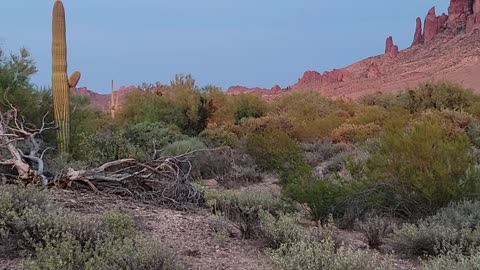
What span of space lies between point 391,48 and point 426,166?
90.9 metres

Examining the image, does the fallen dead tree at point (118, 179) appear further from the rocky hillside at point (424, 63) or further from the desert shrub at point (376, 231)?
the rocky hillside at point (424, 63)

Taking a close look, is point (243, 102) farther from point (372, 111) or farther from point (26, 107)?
point (26, 107)

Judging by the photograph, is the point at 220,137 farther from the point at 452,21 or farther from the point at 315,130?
the point at 452,21

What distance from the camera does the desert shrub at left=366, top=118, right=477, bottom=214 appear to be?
29.8 feet

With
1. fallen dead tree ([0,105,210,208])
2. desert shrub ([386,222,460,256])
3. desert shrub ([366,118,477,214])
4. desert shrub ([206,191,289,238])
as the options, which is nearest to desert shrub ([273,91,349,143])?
desert shrub ([366,118,477,214])

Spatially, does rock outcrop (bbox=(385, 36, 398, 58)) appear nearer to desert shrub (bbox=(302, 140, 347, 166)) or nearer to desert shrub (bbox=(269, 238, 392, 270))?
desert shrub (bbox=(302, 140, 347, 166))

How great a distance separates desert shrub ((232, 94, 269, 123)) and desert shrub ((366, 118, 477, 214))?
22.5 m

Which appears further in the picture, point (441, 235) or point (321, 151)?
point (321, 151)

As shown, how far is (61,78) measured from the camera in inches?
626

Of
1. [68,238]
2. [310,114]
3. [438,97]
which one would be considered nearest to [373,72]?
[310,114]

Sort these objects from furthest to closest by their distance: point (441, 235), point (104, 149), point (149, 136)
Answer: point (149, 136), point (104, 149), point (441, 235)

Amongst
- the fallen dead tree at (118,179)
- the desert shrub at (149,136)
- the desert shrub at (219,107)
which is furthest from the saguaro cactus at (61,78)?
the desert shrub at (219,107)

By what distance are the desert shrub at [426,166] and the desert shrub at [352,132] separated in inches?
518

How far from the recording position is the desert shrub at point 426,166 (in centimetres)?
908
